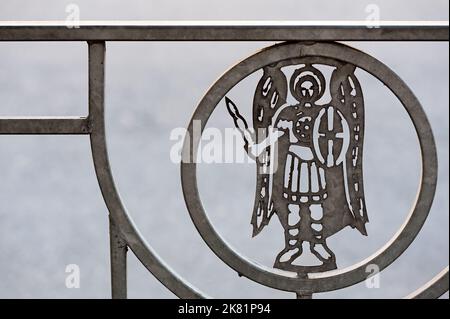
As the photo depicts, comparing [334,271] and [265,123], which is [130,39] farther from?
[334,271]

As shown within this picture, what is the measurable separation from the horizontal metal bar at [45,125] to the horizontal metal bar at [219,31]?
0.52 ft

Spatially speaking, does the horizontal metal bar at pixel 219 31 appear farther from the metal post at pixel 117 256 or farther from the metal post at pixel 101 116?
the metal post at pixel 117 256

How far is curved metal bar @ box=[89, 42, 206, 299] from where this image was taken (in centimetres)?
187

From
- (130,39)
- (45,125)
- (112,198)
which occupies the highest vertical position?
(130,39)

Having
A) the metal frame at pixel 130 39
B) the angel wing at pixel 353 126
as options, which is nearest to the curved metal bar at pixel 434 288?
the metal frame at pixel 130 39

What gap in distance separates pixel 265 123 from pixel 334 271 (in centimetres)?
34

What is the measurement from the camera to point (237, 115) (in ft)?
6.22

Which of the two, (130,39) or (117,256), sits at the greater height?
(130,39)

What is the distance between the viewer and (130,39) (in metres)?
1.82

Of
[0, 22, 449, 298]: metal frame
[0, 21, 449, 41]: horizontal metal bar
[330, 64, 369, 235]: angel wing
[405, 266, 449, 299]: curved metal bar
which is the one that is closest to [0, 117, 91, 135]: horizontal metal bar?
[0, 22, 449, 298]: metal frame

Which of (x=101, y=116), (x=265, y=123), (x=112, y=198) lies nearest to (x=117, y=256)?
(x=112, y=198)
